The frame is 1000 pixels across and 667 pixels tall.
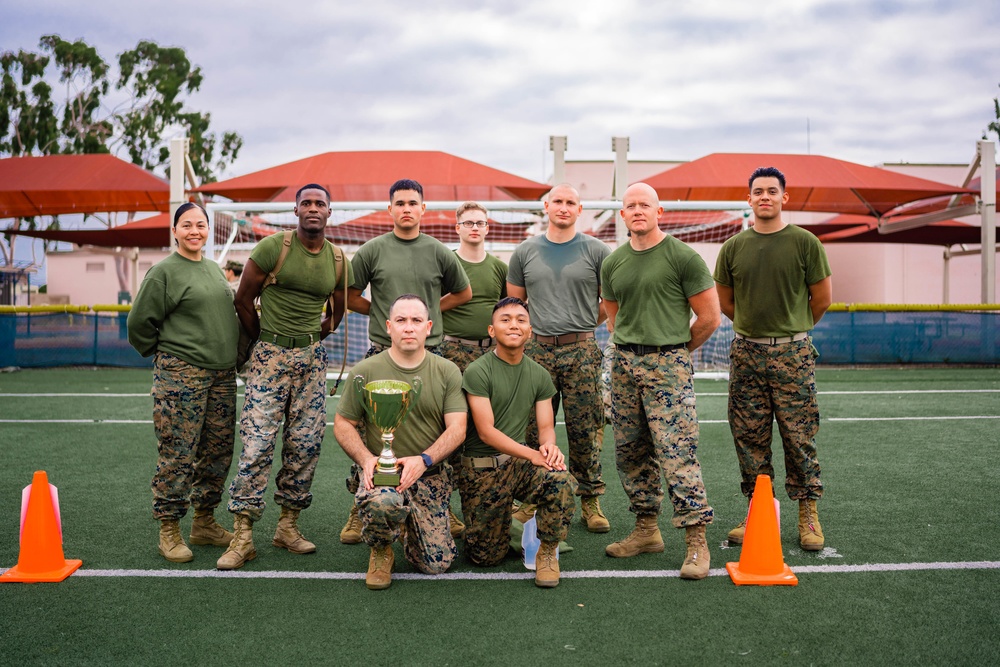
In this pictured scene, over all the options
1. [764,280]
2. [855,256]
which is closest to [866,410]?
[764,280]

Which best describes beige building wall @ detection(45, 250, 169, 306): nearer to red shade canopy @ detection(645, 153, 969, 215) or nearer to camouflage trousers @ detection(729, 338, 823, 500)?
red shade canopy @ detection(645, 153, 969, 215)

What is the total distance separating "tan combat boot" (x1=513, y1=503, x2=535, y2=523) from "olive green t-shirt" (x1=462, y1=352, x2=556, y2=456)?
1.00 m

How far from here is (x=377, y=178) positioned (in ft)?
56.3

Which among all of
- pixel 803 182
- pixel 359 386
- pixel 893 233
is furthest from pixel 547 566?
pixel 893 233

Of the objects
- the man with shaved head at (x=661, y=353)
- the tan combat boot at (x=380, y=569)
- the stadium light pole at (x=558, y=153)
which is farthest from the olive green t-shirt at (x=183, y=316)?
the stadium light pole at (x=558, y=153)

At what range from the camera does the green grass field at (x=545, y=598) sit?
3.17 metres

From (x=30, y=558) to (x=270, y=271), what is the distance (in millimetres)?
1967

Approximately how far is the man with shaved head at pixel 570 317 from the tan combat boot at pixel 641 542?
0.48 m

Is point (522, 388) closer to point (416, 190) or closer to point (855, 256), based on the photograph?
point (416, 190)

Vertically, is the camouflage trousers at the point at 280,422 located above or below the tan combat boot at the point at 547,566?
above

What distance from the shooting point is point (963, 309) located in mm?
16062

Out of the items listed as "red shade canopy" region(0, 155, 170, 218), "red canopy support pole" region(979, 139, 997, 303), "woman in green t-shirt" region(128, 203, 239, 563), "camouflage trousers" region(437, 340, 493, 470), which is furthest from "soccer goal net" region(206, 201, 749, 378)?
"woman in green t-shirt" region(128, 203, 239, 563)

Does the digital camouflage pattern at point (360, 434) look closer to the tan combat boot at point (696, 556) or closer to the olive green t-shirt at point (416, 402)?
Result: the olive green t-shirt at point (416, 402)

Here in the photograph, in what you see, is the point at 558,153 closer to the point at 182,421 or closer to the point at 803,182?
the point at 803,182
